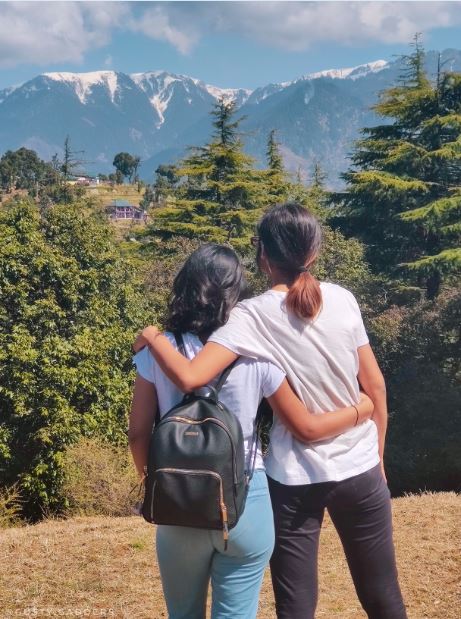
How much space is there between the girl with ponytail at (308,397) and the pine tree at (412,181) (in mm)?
20532

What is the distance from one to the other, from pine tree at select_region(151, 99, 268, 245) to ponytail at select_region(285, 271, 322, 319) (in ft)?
86.7

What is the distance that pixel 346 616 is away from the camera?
4070 mm

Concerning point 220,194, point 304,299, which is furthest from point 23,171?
point 304,299

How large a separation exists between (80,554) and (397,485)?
11811 mm

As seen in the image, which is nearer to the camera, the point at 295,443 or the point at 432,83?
the point at 295,443

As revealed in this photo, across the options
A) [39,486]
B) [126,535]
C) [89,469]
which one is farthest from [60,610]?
[39,486]

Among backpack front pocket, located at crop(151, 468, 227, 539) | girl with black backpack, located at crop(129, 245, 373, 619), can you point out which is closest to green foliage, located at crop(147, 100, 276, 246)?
girl with black backpack, located at crop(129, 245, 373, 619)

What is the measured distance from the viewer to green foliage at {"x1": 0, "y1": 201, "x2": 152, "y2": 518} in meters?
12.8

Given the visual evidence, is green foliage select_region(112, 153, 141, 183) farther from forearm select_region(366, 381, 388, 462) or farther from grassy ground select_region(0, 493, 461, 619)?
forearm select_region(366, 381, 388, 462)

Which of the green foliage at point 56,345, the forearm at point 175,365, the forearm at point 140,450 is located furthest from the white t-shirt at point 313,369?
the green foliage at point 56,345

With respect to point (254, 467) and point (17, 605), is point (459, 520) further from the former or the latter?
point (254, 467)

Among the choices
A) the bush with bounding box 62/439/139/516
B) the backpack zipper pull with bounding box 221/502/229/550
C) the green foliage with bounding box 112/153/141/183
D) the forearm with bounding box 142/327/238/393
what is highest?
the green foliage with bounding box 112/153/141/183

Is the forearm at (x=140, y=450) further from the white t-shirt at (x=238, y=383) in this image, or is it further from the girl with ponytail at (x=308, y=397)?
the girl with ponytail at (x=308, y=397)

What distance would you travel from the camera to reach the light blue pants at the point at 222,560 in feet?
6.95
